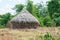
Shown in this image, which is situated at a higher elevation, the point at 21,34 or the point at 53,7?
the point at 53,7

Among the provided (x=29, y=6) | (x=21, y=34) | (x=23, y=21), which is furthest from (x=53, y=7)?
(x=21, y=34)

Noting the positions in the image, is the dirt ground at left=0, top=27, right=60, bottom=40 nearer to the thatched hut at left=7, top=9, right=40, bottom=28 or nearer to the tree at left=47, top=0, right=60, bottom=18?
the thatched hut at left=7, top=9, right=40, bottom=28

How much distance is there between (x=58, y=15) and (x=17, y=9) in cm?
620

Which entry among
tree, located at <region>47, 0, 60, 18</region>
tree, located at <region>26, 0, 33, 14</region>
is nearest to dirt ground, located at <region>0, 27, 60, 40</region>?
tree, located at <region>26, 0, 33, 14</region>

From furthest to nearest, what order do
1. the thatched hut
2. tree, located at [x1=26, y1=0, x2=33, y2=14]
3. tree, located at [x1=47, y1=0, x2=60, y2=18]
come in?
tree, located at [x1=47, y1=0, x2=60, y2=18]
tree, located at [x1=26, y1=0, x2=33, y2=14]
the thatched hut

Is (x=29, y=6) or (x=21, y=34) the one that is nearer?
(x=21, y=34)

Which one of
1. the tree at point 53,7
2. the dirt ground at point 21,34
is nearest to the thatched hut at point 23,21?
the dirt ground at point 21,34

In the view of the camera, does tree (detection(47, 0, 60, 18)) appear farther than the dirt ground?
Yes

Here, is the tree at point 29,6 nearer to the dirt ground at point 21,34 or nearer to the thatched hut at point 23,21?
the thatched hut at point 23,21

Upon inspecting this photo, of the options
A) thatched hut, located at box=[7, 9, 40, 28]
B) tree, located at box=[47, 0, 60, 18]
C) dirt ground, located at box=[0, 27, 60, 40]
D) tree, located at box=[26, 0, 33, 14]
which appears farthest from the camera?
tree, located at box=[47, 0, 60, 18]

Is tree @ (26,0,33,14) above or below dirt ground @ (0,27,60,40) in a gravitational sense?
above

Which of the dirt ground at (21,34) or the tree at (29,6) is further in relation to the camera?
the tree at (29,6)

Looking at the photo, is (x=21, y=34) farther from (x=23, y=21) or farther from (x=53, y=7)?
(x=53, y=7)

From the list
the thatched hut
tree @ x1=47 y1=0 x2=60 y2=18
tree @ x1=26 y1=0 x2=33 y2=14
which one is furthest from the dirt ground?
tree @ x1=47 y1=0 x2=60 y2=18
